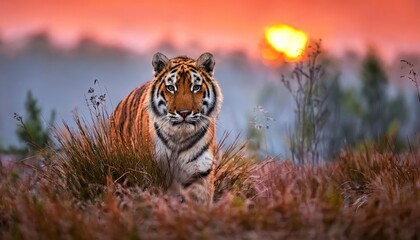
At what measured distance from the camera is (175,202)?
5.75 m

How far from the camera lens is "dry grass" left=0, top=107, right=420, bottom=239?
5.34 m

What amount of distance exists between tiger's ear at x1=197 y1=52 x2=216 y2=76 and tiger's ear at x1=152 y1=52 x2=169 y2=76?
0.30m

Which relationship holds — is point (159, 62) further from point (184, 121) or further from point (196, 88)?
point (184, 121)

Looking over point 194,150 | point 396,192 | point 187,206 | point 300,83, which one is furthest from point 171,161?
point 300,83

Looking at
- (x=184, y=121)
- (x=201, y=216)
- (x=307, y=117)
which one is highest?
(x=184, y=121)

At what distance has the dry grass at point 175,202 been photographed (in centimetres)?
534

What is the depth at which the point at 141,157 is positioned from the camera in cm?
695

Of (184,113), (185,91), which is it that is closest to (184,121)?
(184,113)

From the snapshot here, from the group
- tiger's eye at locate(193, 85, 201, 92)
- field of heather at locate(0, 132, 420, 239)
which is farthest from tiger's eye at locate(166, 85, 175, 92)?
field of heather at locate(0, 132, 420, 239)

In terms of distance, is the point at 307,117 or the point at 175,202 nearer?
the point at 175,202

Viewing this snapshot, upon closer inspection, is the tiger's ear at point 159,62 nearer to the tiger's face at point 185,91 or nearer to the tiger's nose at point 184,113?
the tiger's face at point 185,91

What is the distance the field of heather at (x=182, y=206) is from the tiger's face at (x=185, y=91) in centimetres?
54

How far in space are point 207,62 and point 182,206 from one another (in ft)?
6.90

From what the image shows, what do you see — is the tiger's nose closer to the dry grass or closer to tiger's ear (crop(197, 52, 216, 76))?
the dry grass
